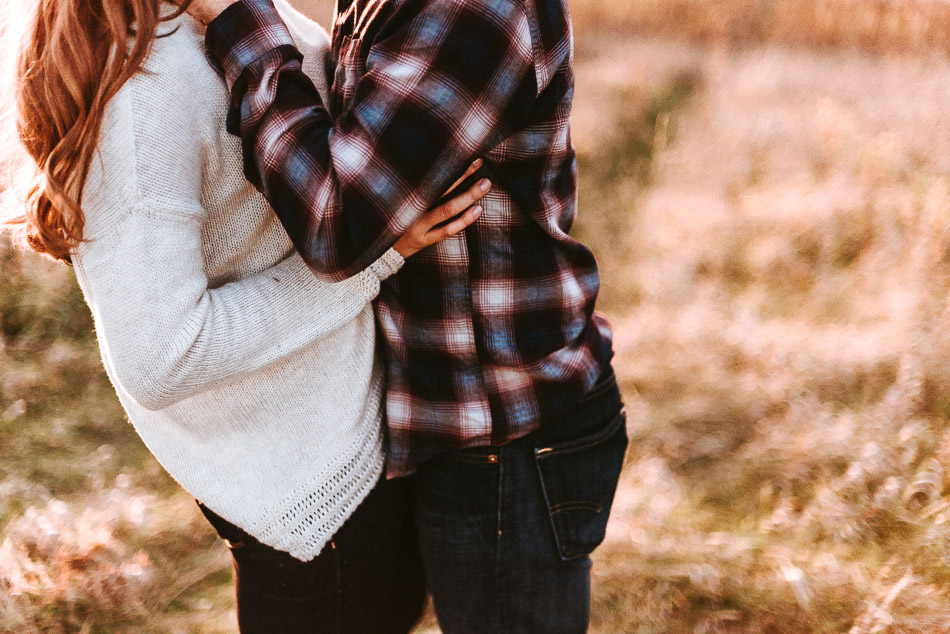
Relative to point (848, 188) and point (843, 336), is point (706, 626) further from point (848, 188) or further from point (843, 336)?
point (848, 188)

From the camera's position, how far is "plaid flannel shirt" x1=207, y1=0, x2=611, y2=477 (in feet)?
2.91

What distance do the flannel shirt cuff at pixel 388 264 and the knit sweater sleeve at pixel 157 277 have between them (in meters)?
0.17

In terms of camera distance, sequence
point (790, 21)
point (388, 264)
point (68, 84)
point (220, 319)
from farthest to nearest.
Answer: point (790, 21), point (388, 264), point (220, 319), point (68, 84)

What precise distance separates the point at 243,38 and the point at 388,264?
0.39 meters

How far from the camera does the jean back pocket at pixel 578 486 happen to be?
1.22m

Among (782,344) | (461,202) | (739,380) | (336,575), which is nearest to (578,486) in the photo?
(336,575)

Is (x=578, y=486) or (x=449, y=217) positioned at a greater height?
(x=449, y=217)

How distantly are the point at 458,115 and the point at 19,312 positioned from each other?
11.4ft

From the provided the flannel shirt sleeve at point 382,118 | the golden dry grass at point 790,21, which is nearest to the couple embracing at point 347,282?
the flannel shirt sleeve at point 382,118

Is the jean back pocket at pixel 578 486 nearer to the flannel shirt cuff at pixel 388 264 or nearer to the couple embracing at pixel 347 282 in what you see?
the couple embracing at pixel 347 282

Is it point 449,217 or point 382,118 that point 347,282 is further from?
point 382,118

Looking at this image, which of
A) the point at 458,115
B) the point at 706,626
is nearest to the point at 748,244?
the point at 706,626

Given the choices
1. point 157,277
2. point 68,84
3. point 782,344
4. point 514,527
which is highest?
point 68,84

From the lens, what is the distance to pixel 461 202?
1.03 m
